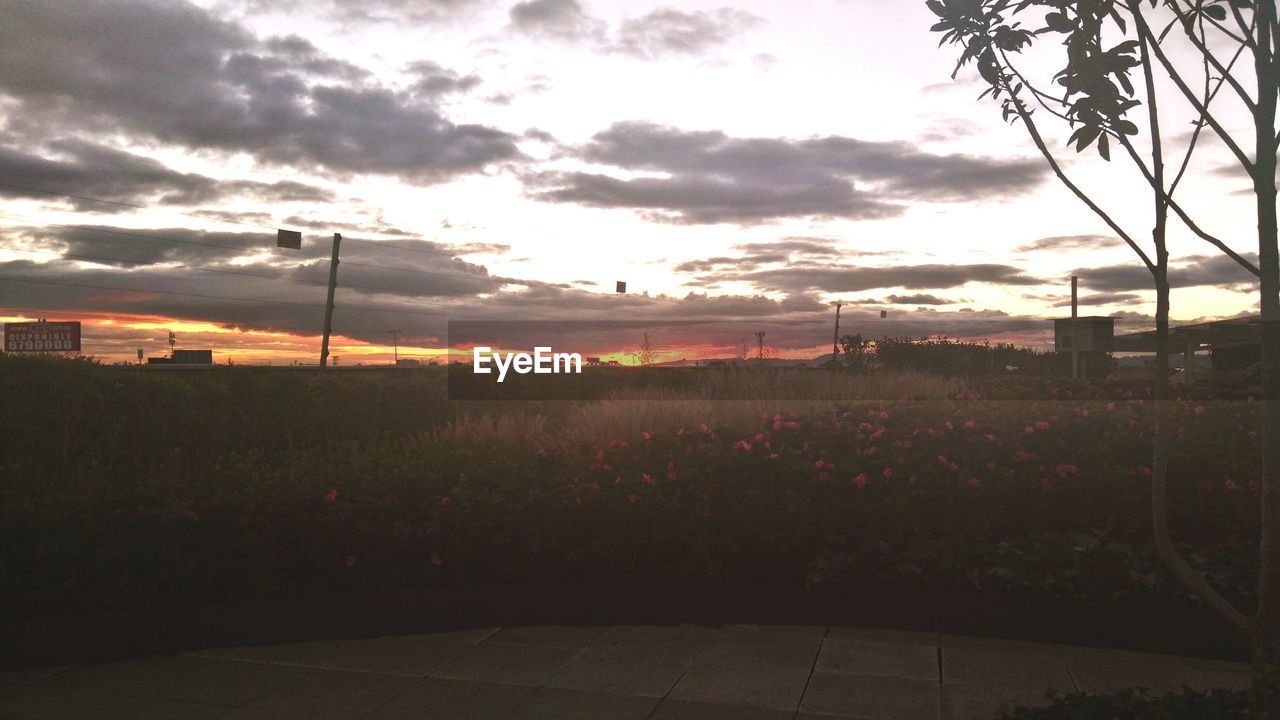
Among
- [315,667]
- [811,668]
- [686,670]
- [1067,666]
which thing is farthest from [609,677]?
[1067,666]

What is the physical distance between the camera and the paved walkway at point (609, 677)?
14.0 ft

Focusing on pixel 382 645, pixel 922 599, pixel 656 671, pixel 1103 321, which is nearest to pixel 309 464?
pixel 382 645

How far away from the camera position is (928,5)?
3.74 metres

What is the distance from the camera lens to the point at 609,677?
463cm

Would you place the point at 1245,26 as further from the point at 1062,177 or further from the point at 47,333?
the point at 47,333

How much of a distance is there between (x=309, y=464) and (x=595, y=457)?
8.17ft

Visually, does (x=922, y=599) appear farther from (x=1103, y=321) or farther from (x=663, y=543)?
(x=1103, y=321)

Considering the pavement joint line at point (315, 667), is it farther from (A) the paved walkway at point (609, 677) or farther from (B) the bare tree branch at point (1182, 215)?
(B) the bare tree branch at point (1182, 215)

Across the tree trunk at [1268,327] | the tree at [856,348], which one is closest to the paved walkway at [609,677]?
the tree trunk at [1268,327]

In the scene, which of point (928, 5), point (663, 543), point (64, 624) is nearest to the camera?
point (928, 5)

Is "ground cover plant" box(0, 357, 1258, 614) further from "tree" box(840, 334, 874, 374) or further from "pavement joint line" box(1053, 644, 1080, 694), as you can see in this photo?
"tree" box(840, 334, 874, 374)

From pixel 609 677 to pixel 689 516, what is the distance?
4.88ft

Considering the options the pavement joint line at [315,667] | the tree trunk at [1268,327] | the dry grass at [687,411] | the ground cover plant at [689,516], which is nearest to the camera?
the tree trunk at [1268,327]

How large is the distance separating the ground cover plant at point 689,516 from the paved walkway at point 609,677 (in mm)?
414
